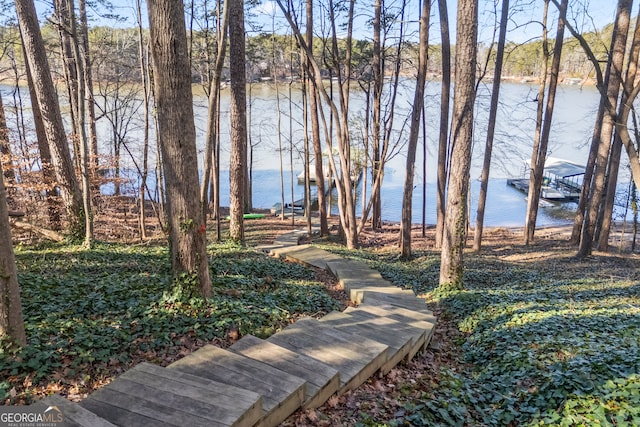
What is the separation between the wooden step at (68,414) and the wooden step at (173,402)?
8.4 inches

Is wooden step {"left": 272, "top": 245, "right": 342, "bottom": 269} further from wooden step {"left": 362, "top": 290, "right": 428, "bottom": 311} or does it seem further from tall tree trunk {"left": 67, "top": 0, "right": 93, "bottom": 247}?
tall tree trunk {"left": 67, "top": 0, "right": 93, "bottom": 247}

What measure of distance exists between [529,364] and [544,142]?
12999 millimetres

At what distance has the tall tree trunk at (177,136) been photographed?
440 cm

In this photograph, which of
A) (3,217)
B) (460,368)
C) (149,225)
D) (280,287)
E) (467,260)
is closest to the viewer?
(3,217)

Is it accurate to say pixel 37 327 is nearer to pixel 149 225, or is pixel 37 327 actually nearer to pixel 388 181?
pixel 149 225

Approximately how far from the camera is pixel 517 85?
6450 centimetres

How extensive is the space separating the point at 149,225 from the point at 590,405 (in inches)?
698

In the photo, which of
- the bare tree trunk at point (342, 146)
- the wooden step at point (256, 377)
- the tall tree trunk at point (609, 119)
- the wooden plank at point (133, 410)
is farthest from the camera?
the tall tree trunk at point (609, 119)

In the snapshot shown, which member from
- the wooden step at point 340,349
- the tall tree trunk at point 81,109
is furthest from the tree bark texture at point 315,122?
the wooden step at point 340,349

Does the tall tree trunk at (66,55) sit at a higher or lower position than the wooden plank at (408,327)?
higher

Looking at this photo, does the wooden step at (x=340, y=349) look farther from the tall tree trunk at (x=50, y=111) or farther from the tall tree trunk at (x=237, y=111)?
the tall tree trunk at (x=50, y=111)

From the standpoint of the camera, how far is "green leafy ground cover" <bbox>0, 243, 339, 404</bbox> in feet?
11.5

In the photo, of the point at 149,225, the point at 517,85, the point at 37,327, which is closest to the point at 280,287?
the point at 37,327

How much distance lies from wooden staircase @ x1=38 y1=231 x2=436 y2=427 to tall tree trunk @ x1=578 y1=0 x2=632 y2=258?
9557 mm
